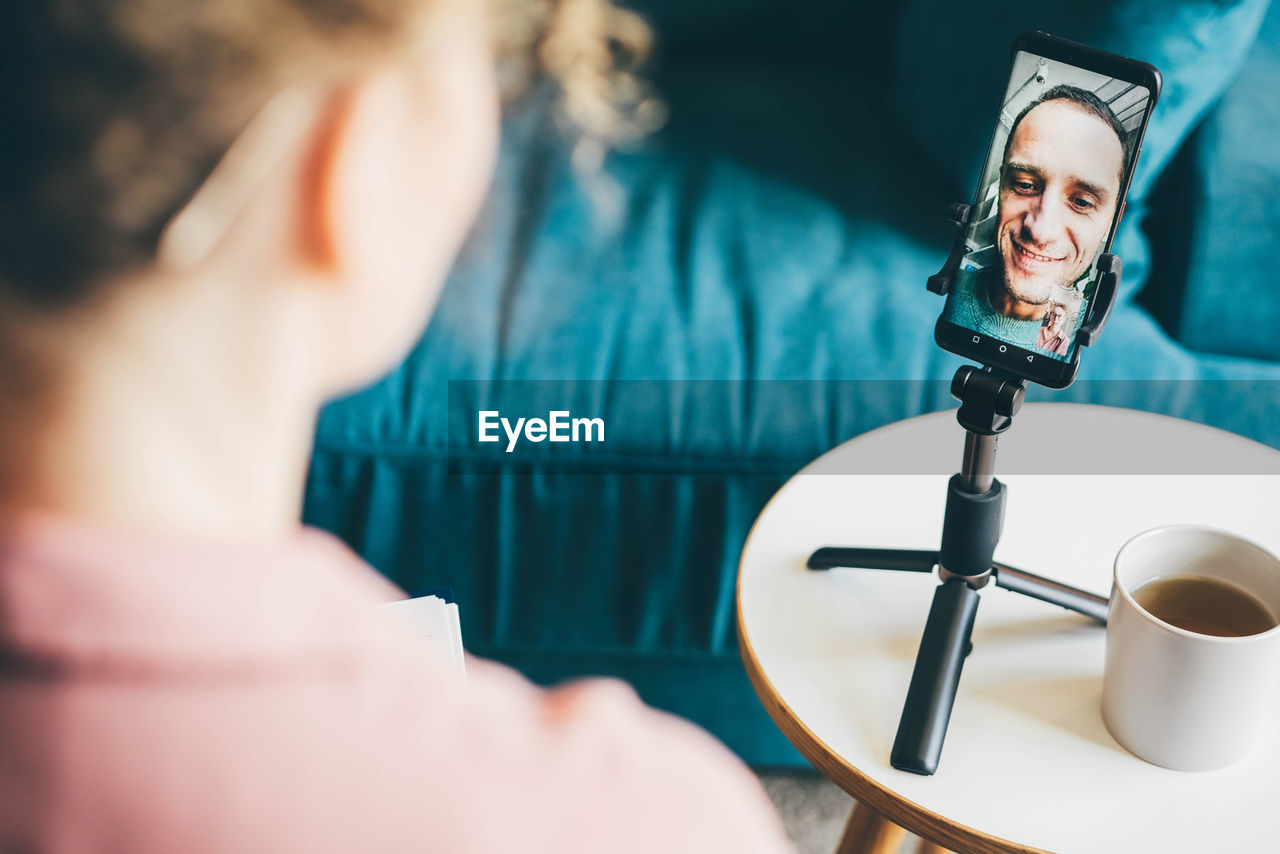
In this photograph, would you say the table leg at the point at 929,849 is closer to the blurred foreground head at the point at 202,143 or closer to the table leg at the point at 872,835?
the table leg at the point at 872,835

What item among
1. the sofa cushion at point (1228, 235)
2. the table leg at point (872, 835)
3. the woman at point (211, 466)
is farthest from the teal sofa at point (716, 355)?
the woman at point (211, 466)

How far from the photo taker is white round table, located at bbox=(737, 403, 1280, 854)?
0.64 m

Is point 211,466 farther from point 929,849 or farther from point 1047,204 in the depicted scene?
point 929,849

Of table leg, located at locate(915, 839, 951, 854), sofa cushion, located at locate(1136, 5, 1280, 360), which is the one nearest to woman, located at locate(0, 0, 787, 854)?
table leg, located at locate(915, 839, 951, 854)

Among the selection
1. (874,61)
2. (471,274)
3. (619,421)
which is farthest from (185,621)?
(874,61)

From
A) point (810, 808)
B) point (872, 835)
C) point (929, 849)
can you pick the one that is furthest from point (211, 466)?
point (810, 808)

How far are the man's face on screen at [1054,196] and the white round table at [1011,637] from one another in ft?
0.80

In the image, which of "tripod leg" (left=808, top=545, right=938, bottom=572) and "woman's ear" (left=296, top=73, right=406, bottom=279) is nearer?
"woman's ear" (left=296, top=73, right=406, bottom=279)

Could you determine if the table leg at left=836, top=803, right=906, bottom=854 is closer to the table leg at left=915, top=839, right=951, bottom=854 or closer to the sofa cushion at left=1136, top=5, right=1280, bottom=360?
the table leg at left=915, top=839, right=951, bottom=854

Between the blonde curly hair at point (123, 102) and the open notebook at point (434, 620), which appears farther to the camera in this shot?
the open notebook at point (434, 620)

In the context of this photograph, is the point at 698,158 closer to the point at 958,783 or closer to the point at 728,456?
the point at 728,456

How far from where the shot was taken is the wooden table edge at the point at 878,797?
0.63m

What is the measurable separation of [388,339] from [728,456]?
0.76 metres

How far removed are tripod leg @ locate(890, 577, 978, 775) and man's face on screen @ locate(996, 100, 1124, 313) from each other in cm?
21
